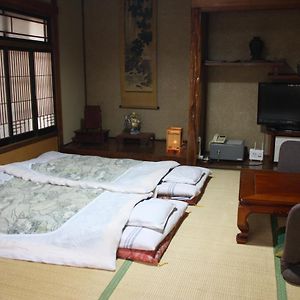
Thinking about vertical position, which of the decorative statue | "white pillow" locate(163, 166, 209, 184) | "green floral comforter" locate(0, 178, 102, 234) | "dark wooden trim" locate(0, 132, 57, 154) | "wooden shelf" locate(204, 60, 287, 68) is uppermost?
"wooden shelf" locate(204, 60, 287, 68)

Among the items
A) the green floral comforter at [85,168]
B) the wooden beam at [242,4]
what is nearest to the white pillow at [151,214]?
the green floral comforter at [85,168]

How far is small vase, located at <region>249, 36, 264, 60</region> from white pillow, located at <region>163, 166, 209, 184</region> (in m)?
1.95

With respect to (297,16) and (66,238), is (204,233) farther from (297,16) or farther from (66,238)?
(297,16)

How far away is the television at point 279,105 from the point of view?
5.38 meters

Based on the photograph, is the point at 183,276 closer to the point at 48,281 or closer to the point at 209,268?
the point at 209,268

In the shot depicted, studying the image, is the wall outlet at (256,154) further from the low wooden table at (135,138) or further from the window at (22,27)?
the window at (22,27)

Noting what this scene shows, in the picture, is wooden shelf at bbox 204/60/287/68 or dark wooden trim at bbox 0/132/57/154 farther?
wooden shelf at bbox 204/60/287/68

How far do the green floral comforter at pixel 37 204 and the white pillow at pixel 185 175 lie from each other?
0.82 m

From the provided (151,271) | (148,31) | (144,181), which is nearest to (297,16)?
(148,31)

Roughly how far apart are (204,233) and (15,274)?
4.91 feet

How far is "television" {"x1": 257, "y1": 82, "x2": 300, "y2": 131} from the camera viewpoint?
5.38m

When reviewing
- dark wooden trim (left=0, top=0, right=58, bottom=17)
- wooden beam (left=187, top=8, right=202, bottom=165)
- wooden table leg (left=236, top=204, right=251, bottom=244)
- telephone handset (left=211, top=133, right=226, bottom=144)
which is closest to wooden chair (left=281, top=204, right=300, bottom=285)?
wooden table leg (left=236, top=204, right=251, bottom=244)

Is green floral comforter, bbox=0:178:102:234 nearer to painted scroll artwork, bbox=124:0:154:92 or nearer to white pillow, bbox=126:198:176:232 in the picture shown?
white pillow, bbox=126:198:176:232

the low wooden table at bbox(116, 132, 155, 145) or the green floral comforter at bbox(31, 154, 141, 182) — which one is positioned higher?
the low wooden table at bbox(116, 132, 155, 145)
